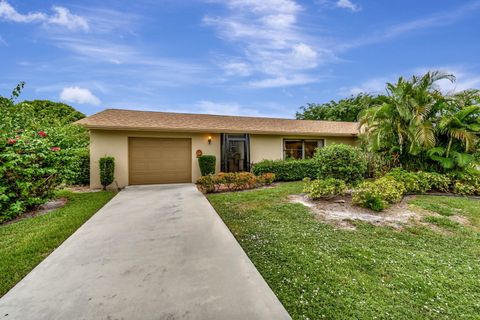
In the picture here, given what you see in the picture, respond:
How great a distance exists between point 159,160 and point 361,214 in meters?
8.31

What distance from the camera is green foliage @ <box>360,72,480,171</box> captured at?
24.3 feet

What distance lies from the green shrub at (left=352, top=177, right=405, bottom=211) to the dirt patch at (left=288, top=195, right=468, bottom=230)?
14 cm

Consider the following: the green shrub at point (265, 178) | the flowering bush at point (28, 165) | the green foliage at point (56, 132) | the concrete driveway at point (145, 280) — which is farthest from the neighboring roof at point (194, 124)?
the concrete driveway at point (145, 280)

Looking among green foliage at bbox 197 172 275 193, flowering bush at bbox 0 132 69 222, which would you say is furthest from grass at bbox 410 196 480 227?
flowering bush at bbox 0 132 69 222

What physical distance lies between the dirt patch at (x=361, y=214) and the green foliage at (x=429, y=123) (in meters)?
2.84

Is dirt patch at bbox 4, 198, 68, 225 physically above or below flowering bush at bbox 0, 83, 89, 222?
below

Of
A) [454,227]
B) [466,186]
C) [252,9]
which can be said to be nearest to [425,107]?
[466,186]

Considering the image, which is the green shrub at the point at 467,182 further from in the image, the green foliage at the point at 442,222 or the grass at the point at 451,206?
the green foliage at the point at 442,222

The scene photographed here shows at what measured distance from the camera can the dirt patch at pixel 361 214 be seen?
15.0 ft

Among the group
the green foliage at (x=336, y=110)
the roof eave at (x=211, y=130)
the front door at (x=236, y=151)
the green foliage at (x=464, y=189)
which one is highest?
the green foliage at (x=336, y=110)

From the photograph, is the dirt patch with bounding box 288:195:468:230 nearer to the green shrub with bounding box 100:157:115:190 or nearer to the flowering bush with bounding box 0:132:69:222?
the flowering bush with bounding box 0:132:69:222

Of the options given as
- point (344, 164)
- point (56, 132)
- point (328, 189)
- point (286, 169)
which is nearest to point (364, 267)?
point (328, 189)

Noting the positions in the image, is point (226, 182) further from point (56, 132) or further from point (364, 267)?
point (56, 132)

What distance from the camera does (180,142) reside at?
10367mm
